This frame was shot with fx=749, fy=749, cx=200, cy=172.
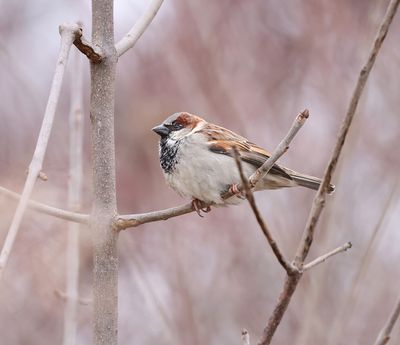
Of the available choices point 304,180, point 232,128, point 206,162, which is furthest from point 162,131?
point 232,128

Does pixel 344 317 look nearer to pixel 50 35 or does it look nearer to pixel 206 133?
pixel 206 133

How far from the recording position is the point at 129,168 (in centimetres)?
535

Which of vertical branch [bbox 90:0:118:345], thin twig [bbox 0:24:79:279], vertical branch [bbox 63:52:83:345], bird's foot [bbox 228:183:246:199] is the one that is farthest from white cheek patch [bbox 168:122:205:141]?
thin twig [bbox 0:24:79:279]

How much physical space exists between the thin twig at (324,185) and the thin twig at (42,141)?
0.51m

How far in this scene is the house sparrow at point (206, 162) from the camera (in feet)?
9.27

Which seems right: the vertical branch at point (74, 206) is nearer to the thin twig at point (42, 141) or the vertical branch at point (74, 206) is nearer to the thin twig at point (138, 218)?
the thin twig at point (138, 218)

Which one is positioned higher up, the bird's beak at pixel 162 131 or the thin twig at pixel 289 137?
the bird's beak at pixel 162 131

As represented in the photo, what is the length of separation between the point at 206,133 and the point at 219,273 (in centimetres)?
191

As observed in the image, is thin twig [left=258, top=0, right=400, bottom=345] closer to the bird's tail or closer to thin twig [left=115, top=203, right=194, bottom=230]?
thin twig [left=115, top=203, right=194, bottom=230]

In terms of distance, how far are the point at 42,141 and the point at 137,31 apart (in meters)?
0.61

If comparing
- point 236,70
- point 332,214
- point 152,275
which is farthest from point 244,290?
point 332,214

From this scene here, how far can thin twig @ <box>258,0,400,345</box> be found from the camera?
4.35 feet

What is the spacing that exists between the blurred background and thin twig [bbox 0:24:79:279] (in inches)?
85.9

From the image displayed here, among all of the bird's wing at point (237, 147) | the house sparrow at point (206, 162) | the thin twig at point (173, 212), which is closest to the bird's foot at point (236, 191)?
the house sparrow at point (206, 162)
